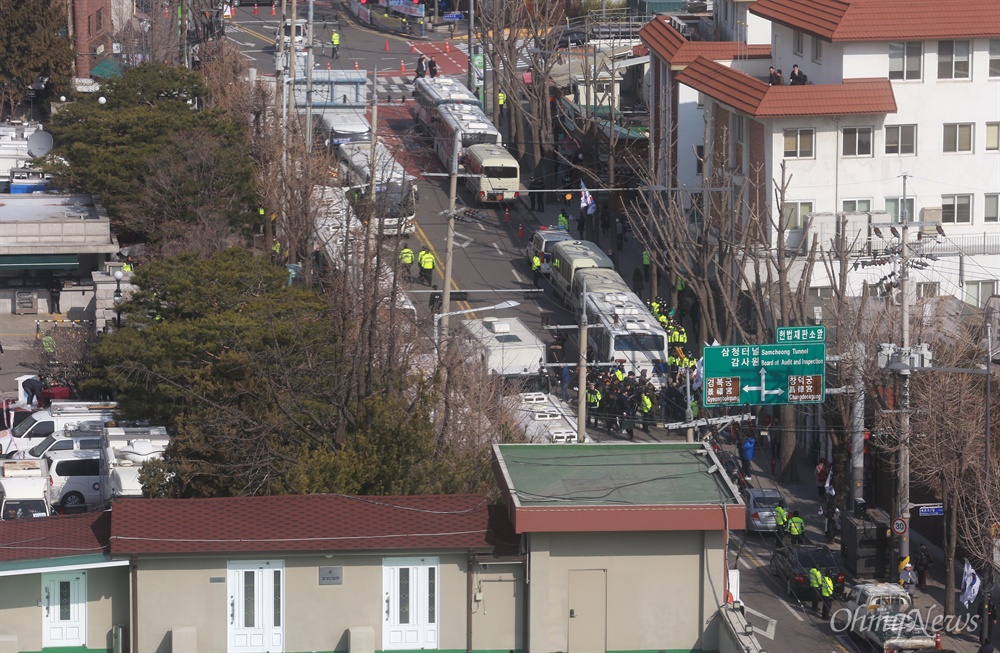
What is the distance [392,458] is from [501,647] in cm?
748

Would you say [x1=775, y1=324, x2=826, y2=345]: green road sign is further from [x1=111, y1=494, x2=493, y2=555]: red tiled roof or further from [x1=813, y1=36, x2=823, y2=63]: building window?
[x1=813, y1=36, x2=823, y2=63]: building window

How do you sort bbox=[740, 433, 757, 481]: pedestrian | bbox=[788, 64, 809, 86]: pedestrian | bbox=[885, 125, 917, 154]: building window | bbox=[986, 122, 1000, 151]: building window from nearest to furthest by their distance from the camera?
bbox=[740, 433, 757, 481]: pedestrian, bbox=[885, 125, 917, 154]: building window, bbox=[986, 122, 1000, 151]: building window, bbox=[788, 64, 809, 86]: pedestrian

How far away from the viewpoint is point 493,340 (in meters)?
55.7

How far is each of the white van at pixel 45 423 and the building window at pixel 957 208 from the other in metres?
30.7

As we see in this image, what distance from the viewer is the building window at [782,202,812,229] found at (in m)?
61.4

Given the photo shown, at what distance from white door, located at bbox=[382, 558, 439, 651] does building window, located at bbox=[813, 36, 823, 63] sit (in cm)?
4038

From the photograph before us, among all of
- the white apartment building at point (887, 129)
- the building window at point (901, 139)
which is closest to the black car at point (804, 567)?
the white apartment building at point (887, 129)

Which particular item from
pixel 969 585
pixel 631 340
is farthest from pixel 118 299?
pixel 969 585

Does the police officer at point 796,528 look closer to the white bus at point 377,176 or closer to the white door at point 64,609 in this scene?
the white door at point 64,609

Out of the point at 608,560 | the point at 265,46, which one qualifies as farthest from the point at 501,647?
the point at 265,46

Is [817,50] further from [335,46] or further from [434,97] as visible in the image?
[335,46]

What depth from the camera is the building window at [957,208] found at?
63438 millimetres

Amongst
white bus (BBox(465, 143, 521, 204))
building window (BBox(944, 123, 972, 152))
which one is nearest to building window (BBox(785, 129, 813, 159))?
building window (BBox(944, 123, 972, 152))

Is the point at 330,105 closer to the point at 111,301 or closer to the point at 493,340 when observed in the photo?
the point at 111,301
